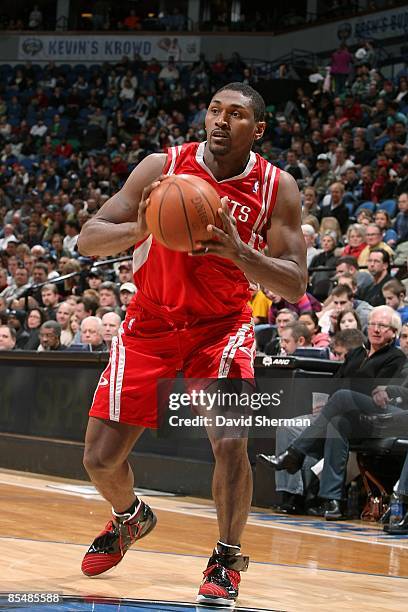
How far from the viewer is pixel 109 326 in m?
9.14

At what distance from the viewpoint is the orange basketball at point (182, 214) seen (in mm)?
3551

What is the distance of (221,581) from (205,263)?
1206 millimetres

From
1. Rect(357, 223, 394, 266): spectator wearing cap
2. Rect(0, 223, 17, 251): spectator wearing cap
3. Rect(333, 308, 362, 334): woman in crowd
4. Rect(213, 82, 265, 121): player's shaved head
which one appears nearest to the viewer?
Rect(213, 82, 265, 121): player's shaved head

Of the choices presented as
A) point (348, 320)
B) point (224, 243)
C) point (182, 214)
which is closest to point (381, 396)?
point (348, 320)

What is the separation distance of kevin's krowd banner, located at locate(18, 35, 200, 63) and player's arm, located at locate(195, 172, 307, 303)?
20217mm

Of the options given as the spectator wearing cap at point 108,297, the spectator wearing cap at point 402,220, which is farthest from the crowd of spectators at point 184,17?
the spectator wearing cap at point 108,297

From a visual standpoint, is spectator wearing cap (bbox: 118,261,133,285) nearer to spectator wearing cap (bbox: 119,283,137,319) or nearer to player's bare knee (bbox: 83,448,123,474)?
spectator wearing cap (bbox: 119,283,137,319)

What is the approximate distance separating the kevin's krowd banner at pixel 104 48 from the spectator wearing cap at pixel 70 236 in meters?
9.03

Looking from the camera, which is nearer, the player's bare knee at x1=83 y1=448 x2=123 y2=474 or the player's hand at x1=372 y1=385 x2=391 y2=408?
the player's bare knee at x1=83 y1=448 x2=123 y2=474

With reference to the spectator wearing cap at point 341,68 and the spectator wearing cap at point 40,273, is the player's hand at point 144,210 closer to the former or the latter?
the spectator wearing cap at point 40,273

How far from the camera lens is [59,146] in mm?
21672

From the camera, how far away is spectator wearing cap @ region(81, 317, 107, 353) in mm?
9227

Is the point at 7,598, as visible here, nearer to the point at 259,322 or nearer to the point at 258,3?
the point at 259,322

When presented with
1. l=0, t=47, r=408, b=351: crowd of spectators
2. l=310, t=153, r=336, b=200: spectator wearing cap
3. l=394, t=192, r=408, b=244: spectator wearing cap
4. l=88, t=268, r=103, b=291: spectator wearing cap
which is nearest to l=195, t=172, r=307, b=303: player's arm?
l=0, t=47, r=408, b=351: crowd of spectators
